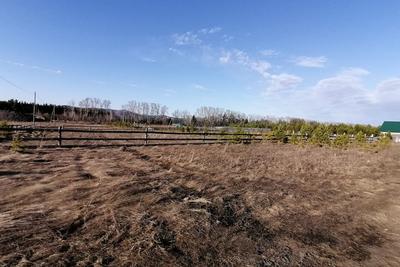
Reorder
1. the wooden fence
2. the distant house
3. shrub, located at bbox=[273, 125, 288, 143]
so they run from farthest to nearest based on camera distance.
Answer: the distant house, shrub, located at bbox=[273, 125, 288, 143], the wooden fence

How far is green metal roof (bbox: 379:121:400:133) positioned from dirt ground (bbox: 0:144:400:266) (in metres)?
80.8

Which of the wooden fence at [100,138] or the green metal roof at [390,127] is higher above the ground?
the green metal roof at [390,127]

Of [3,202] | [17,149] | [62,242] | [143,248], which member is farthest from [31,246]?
[17,149]

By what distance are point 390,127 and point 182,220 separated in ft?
295

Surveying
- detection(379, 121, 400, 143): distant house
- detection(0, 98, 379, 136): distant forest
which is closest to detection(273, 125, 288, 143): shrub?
detection(0, 98, 379, 136): distant forest

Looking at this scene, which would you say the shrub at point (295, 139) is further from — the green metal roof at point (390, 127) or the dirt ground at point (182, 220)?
the green metal roof at point (390, 127)

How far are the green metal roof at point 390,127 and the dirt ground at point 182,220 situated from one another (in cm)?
8077

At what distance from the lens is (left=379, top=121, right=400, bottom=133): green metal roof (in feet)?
258

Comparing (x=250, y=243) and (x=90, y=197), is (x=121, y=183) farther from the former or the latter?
(x=250, y=243)

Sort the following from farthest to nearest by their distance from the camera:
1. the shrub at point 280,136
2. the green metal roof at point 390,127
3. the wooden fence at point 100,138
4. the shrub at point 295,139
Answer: the green metal roof at point 390,127
the shrub at point 280,136
the shrub at point 295,139
the wooden fence at point 100,138

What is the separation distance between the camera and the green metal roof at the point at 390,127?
258 ft

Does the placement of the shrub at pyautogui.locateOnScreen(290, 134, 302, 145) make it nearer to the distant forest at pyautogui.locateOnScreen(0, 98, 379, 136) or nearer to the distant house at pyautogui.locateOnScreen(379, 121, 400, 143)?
the distant forest at pyautogui.locateOnScreen(0, 98, 379, 136)

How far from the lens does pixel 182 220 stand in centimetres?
558

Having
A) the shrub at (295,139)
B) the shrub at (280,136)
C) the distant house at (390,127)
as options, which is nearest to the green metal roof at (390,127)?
the distant house at (390,127)
